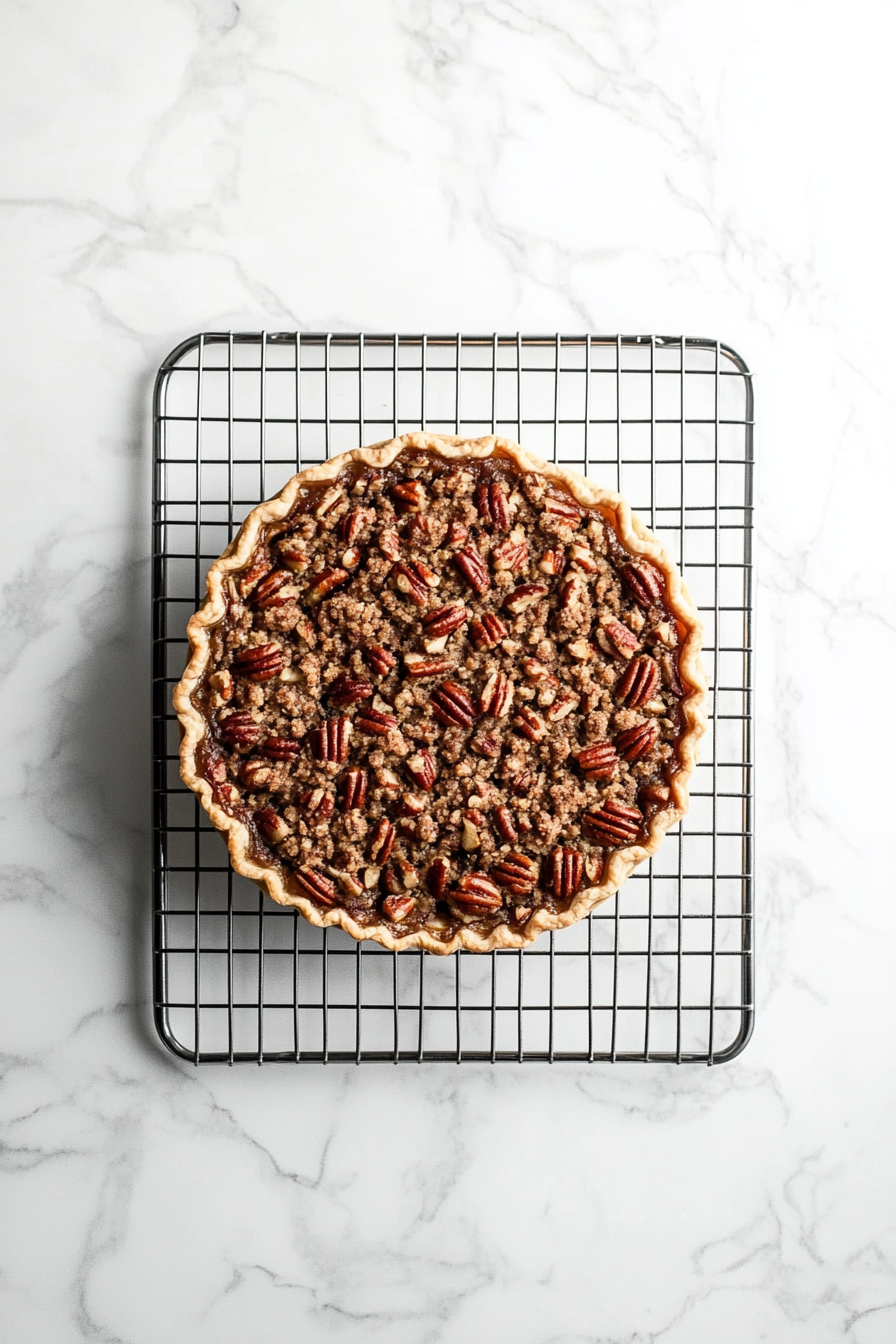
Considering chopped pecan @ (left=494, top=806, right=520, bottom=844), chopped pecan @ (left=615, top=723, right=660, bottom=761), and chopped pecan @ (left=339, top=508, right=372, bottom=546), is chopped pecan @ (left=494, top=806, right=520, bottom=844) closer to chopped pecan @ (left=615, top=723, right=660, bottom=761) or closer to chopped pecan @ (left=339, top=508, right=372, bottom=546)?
chopped pecan @ (left=615, top=723, right=660, bottom=761)

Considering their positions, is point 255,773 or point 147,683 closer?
point 255,773

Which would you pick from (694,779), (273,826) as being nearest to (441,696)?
(273,826)

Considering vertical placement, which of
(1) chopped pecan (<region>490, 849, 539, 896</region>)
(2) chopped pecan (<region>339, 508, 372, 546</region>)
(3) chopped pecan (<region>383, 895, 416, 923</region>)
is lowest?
(3) chopped pecan (<region>383, 895, 416, 923</region>)

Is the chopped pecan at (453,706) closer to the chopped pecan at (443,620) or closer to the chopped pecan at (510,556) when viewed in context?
the chopped pecan at (443,620)

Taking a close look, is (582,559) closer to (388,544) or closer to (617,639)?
(617,639)

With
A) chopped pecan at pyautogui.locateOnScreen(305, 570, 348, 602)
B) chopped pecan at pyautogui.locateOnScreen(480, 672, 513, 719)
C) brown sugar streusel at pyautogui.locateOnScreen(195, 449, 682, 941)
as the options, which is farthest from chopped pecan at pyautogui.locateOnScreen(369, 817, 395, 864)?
chopped pecan at pyautogui.locateOnScreen(305, 570, 348, 602)

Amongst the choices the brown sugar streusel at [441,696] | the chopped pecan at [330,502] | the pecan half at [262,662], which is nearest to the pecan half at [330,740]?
the brown sugar streusel at [441,696]
